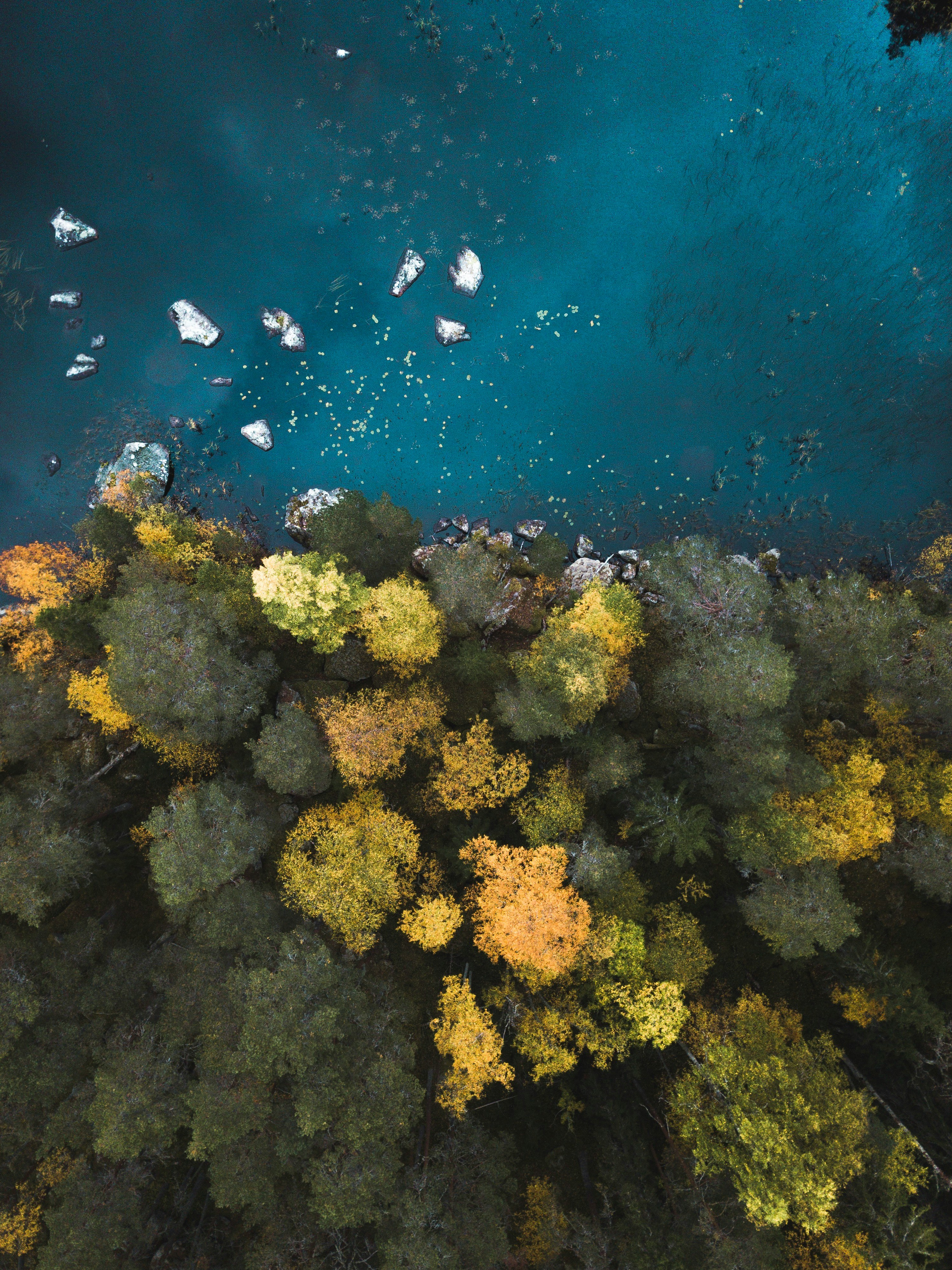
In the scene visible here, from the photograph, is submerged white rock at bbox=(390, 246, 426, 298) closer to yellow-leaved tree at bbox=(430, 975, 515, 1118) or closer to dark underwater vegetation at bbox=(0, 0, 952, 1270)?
dark underwater vegetation at bbox=(0, 0, 952, 1270)

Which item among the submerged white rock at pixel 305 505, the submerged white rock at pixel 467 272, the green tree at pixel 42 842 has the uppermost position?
the submerged white rock at pixel 467 272

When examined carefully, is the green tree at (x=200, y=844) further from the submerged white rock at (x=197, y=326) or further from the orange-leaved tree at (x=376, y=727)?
the submerged white rock at (x=197, y=326)

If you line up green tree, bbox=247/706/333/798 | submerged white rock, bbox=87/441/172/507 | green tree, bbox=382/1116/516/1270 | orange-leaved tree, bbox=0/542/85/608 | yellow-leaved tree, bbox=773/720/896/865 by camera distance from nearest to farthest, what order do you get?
green tree, bbox=382/1116/516/1270 < green tree, bbox=247/706/333/798 < yellow-leaved tree, bbox=773/720/896/865 < orange-leaved tree, bbox=0/542/85/608 < submerged white rock, bbox=87/441/172/507

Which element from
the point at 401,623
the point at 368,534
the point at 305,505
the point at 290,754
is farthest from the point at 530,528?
the point at 290,754

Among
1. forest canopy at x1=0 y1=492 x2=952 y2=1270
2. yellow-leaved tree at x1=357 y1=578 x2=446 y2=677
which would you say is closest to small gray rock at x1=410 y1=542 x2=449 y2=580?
forest canopy at x1=0 y1=492 x2=952 y2=1270

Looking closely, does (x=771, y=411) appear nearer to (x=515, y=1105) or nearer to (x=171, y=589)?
(x=171, y=589)

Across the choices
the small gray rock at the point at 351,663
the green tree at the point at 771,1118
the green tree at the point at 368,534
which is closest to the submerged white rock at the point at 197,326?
the green tree at the point at 368,534
